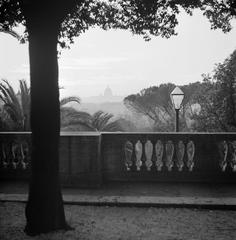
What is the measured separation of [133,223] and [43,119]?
2.14 meters

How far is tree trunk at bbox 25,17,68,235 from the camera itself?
197 inches

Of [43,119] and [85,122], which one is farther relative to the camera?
[85,122]

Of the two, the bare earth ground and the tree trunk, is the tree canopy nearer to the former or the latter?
the tree trunk

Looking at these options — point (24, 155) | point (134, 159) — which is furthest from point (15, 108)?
point (134, 159)

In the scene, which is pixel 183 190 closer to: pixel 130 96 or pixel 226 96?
pixel 226 96

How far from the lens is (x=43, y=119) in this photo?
5016 millimetres

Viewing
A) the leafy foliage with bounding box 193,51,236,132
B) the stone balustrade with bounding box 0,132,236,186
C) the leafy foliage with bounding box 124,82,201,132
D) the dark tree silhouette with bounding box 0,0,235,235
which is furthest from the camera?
the leafy foliage with bounding box 124,82,201,132

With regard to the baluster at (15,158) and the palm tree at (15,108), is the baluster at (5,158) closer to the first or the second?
the baluster at (15,158)

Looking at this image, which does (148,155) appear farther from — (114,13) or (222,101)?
(114,13)

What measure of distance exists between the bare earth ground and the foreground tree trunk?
1.15 feet

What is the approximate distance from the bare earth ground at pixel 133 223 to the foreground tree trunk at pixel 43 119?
352mm

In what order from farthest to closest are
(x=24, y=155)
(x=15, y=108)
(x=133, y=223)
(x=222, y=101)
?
(x=222, y=101) → (x=15, y=108) → (x=24, y=155) → (x=133, y=223)

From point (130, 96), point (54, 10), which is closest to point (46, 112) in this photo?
point (54, 10)

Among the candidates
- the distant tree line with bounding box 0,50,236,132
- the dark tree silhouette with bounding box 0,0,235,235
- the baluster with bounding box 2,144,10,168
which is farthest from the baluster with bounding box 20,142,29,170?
the distant tree line with bounding box 0,50,236,132
